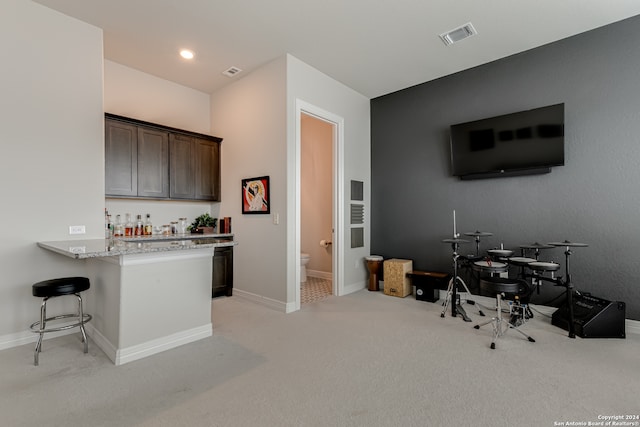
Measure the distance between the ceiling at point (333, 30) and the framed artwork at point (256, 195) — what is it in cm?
154

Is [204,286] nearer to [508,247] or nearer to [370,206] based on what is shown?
[370,206]

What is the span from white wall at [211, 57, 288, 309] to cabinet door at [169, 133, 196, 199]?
18.5 inches

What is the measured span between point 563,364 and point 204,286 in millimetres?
3040

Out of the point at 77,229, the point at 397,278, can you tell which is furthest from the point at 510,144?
the point at 77,229

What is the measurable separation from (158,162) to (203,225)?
3.64 ft

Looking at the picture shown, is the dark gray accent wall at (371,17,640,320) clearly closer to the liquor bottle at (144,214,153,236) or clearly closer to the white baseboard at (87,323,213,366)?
the white baseboard at (87,323,213,366)

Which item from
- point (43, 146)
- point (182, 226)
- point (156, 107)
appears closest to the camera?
point (43, 146)

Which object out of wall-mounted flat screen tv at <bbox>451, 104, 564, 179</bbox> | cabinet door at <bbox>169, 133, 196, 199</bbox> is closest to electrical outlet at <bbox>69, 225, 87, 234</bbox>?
cabinet door at <bbox>169, 133, 196, 199</bbox>

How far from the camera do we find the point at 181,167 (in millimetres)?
4188

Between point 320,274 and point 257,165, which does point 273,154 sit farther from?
point 320,274

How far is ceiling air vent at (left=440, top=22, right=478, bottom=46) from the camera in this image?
124 inches

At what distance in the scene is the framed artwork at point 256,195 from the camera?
A: 3.87 m

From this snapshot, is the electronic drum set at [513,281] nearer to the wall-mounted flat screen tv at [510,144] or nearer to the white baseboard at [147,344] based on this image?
the wall-mounted flat screen tv at [510,144]

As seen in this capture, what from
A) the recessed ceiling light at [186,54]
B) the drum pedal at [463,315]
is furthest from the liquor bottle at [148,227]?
the drum pedal at [463,315]
